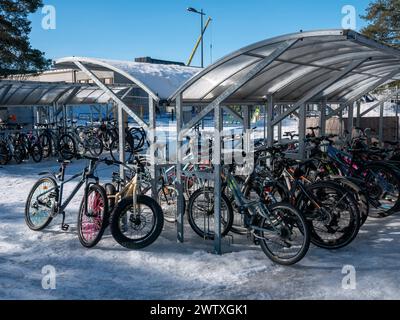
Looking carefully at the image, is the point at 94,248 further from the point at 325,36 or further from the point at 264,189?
the point at 325,36

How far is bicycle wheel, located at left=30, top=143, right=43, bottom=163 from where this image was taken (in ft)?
37.5

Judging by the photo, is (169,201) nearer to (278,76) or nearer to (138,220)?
(138,220)

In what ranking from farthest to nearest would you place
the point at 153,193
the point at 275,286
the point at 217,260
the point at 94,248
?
1. the point at 153,193
2. the point at 94,248
3. the point at 217,260
4. the point at 275,286

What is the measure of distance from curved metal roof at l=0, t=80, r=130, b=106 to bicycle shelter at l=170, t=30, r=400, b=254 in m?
5.64

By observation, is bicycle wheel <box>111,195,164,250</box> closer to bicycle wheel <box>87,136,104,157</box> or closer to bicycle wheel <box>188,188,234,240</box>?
bicycle wheel <box>188,188,234,240</box>

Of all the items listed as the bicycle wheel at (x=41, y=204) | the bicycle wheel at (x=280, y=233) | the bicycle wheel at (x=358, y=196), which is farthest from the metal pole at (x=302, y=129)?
the bicycle wheel at (x=41, y=204)

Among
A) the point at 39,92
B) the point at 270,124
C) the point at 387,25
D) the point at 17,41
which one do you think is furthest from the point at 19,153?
the point at 387,25

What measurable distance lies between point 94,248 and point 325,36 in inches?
127

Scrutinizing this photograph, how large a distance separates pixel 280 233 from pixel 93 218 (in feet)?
6.88

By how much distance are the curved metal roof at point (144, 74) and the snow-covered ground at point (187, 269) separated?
5.78 feet

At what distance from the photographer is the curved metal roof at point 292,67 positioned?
387 cm

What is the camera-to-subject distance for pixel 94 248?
446cm

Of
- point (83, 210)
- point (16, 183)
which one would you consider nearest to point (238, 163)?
point (83, 210)

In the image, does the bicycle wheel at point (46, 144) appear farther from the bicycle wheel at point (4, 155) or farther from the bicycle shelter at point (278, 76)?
the bicycle shelter at point (278, 76)
